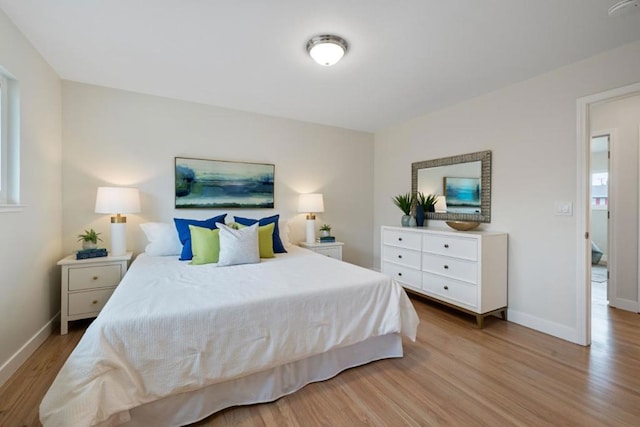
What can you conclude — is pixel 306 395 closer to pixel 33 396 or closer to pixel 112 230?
pixel 33 396

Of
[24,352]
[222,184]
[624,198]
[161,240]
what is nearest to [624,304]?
[624,198]

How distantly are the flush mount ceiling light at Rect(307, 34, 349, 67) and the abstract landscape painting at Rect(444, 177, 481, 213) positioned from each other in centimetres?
202

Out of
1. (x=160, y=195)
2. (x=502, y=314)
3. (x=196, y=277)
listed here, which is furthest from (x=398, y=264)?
(x=160, y=195)

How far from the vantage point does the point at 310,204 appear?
3701 mm

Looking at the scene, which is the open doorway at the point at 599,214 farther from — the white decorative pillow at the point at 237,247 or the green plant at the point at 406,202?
the white decorative pillow at the point at 237,247

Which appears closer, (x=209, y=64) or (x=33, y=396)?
(x=33, y=396)

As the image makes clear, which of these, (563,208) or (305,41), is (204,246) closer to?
(305,41)

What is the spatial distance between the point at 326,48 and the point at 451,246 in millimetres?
2157

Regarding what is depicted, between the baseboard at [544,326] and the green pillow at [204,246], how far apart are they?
9.49 feet

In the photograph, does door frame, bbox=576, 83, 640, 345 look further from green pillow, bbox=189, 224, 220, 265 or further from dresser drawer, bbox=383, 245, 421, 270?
green pillow, bbox=189, 224, 220, 265

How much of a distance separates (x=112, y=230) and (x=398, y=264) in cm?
312

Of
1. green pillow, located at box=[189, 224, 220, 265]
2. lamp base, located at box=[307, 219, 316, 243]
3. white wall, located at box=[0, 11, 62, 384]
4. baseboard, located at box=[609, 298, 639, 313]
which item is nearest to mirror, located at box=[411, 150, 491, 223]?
lamp base, located at box=[307, 219, 316, 243]

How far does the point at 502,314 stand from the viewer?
9.37 feet

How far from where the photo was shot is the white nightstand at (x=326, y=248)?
3664 mm
